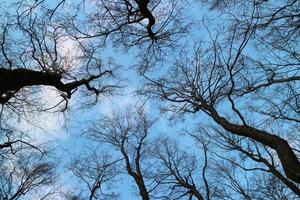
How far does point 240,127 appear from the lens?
837 cm

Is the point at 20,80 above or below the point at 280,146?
above

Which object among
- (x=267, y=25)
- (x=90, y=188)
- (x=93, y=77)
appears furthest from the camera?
(x=90, y=188)

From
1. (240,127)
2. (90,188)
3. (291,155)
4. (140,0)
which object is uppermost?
(90,188)

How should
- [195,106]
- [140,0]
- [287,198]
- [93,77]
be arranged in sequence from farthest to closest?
[287,198]
[93,77]
[195,106]
[140,0]

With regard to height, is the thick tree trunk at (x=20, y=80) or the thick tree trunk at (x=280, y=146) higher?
the thick tree trunk at (x=20, y=80)

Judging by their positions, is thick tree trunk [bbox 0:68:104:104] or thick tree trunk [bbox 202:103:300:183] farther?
thick tree trunk [bbox 0:68:104:104]

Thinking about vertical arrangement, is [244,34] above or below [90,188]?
below

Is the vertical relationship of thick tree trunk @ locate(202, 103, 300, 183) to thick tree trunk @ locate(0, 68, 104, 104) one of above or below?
below

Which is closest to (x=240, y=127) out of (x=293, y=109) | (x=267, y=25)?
(x=293, y=109)

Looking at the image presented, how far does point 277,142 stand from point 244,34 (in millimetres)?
2382

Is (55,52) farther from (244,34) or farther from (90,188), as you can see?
→ (90,188)

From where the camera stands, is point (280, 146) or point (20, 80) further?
point (20, 80)

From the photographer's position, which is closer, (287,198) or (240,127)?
(240,127)

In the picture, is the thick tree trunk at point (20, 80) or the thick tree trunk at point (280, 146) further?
the thick tree trunk at point (20, 80)
